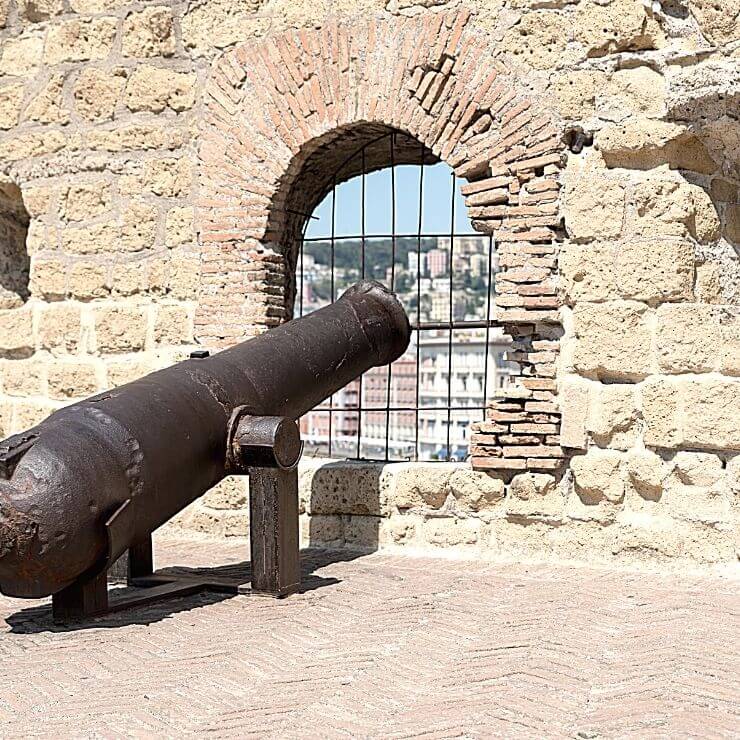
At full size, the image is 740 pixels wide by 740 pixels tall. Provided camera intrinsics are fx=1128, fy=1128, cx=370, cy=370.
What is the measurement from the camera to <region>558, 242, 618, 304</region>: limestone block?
600 cm

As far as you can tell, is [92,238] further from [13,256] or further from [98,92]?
[13,256]

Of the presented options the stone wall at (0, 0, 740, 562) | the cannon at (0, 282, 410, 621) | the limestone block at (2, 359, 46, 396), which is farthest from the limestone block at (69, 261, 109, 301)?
the cannon at (0, 282, 410, 621)

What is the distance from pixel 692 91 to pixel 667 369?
143 cm

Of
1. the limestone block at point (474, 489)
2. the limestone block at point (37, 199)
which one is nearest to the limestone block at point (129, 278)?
the limestone block at point (37, 199)

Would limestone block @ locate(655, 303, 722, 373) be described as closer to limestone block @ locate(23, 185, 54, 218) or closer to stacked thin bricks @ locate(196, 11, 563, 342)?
stacked thin bricks @ locate(196, 11, 563, 342)

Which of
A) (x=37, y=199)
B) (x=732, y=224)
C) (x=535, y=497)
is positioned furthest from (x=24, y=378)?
(x=732, y=224)

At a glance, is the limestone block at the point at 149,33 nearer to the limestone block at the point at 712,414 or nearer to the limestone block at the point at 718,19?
the limestone block at the point at 718,19

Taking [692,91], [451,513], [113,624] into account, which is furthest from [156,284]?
[692,91]

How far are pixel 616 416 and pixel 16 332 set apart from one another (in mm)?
4120

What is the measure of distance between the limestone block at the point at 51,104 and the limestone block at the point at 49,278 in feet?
3.05

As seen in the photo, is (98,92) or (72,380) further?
(72,380)

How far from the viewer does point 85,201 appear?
7.36 m

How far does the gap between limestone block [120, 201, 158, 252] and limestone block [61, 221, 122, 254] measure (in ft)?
0.20

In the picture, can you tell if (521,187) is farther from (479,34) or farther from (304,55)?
(304,55)
